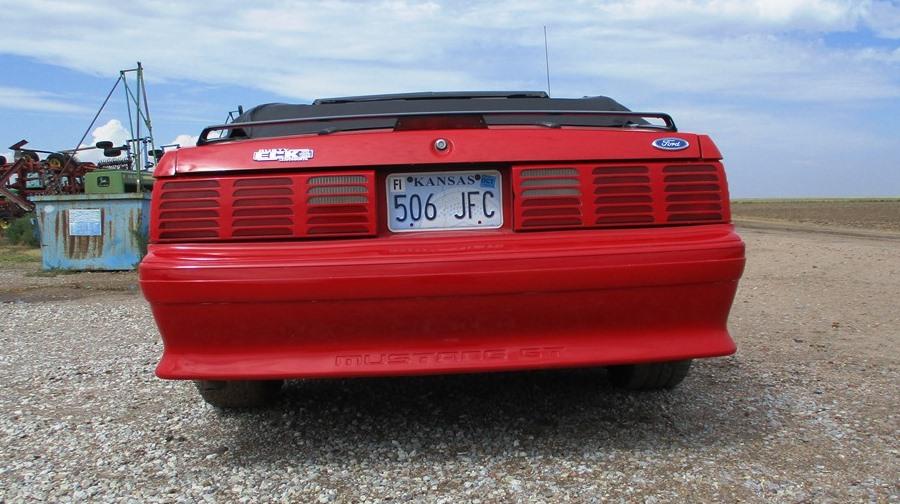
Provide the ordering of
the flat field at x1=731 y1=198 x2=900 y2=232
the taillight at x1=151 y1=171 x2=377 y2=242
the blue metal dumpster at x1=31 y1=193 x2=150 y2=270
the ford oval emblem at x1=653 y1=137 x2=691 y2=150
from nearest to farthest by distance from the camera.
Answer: the taillight at x1=151 y1=171 x2=377 y2=242 < the ford oval emblem at x1=653 y1=137 x2=691 y2=150 < the blue metal dumpster at x1=31 y1=193 x2=150 y2=270 < the flat field at x1=731 y1=198 x2=900 y2=232

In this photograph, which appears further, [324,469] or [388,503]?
[324,469]

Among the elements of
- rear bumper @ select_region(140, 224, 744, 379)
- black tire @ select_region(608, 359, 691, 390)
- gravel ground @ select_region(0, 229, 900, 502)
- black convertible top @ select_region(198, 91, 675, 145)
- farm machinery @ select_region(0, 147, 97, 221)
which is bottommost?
gravel ground @ select_region(0, 229, 900, 502)

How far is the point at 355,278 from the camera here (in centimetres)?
270

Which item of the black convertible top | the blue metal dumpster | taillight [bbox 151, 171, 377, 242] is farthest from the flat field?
taillight [bbox 151, 171, 377, 242]

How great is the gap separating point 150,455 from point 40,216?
33.0 feet

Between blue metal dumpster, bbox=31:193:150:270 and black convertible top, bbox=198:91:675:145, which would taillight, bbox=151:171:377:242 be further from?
blue metal dumpster, bbox=31:193:150:270

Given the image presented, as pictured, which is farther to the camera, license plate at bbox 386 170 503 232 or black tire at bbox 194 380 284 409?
black tire at bbox 194 380 284 409

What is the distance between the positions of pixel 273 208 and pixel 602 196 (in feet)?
3.85

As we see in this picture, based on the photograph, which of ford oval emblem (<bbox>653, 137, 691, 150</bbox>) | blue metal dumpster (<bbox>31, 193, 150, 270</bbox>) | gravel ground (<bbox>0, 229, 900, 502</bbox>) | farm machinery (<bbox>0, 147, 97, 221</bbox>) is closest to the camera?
gravel ground (<bbox>0, 229, 900, 502</bbox>)

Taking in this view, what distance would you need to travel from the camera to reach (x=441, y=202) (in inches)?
114

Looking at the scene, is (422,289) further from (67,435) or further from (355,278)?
(67,435)

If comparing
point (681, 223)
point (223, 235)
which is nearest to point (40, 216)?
point (223, 235)

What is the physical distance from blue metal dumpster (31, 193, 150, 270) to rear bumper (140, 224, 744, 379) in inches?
368

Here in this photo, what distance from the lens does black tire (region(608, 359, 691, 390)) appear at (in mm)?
3539
